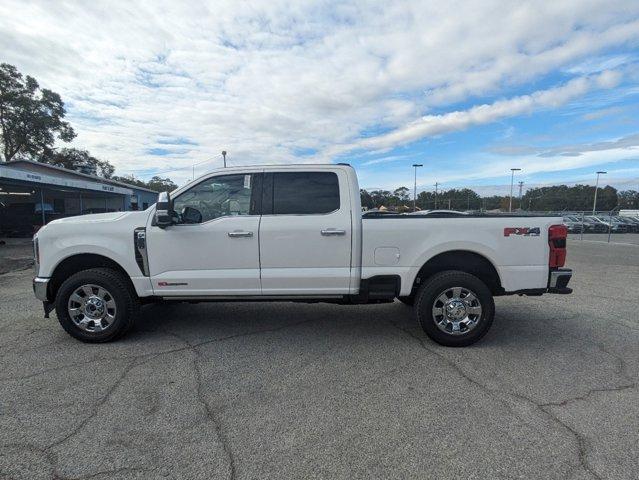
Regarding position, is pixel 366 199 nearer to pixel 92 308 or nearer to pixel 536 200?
pixel 92 308

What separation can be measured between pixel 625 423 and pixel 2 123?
5311 cm

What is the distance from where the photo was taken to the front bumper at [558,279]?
4543 mm

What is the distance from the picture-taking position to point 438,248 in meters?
4.55

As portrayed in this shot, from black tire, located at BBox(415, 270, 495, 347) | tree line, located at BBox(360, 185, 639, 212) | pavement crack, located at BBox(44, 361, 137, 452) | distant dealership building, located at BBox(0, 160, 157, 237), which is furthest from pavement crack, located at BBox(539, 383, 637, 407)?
tree line, located at BBox(360, 185, 639, 212)

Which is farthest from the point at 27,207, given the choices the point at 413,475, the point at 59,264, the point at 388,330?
the point at 413,475

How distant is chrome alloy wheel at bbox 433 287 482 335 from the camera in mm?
4543

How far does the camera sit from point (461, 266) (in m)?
4.81

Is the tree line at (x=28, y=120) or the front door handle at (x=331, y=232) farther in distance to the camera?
the tree line at (x=28, y=120)

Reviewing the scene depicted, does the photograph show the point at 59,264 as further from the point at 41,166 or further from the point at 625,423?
the point at 41,166

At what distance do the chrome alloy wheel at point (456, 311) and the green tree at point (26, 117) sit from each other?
50.1 m

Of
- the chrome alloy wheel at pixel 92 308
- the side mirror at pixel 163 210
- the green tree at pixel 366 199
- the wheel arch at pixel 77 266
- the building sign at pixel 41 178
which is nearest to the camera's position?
the side mirror at pixel 163 210

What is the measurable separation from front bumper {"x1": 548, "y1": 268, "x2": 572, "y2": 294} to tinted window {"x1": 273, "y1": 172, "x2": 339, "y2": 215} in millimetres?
2521

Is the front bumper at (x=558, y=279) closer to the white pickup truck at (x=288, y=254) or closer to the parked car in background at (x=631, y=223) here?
the white pickup truck at (x=288, y=254)

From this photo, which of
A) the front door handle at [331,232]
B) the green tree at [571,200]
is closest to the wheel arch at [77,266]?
the front door handle at [331,232]
